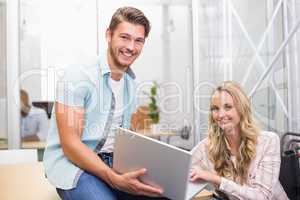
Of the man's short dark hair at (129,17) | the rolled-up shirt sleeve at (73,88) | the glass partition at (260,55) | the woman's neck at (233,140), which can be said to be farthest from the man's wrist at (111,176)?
the glass partition at (260,55)

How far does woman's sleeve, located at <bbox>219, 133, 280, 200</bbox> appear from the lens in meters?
1.37

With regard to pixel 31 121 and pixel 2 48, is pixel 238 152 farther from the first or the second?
pixel 2 48

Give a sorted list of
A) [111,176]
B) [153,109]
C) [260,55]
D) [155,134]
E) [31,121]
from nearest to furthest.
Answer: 1. [111,176]
2. [260,55]
3. [31,121]
4. [155,134]
5. [153,109]

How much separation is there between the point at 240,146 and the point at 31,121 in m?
2.04

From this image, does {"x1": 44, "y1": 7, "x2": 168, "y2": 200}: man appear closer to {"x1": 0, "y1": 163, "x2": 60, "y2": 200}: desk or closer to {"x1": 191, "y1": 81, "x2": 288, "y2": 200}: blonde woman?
{"x1": 0, "y1": 163, "x2": 60, "y2": 200}: desk

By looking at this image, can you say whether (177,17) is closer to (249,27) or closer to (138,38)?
(249,27)

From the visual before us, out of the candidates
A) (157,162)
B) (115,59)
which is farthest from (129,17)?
(157,162)

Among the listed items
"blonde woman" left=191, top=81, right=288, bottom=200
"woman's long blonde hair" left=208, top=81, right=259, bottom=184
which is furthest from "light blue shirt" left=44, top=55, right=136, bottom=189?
"woman's long blonde hair" left=208, top=81, right=259, bottom=184

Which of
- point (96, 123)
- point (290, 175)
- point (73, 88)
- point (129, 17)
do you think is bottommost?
point (290, 175)

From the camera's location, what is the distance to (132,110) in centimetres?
143

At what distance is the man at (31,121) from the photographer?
296 cm

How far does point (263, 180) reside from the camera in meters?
1.43

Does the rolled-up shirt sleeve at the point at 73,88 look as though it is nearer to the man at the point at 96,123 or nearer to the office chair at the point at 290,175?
the man at the point at 96,123

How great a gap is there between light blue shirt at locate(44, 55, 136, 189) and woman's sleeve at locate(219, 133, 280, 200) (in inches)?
21.0
